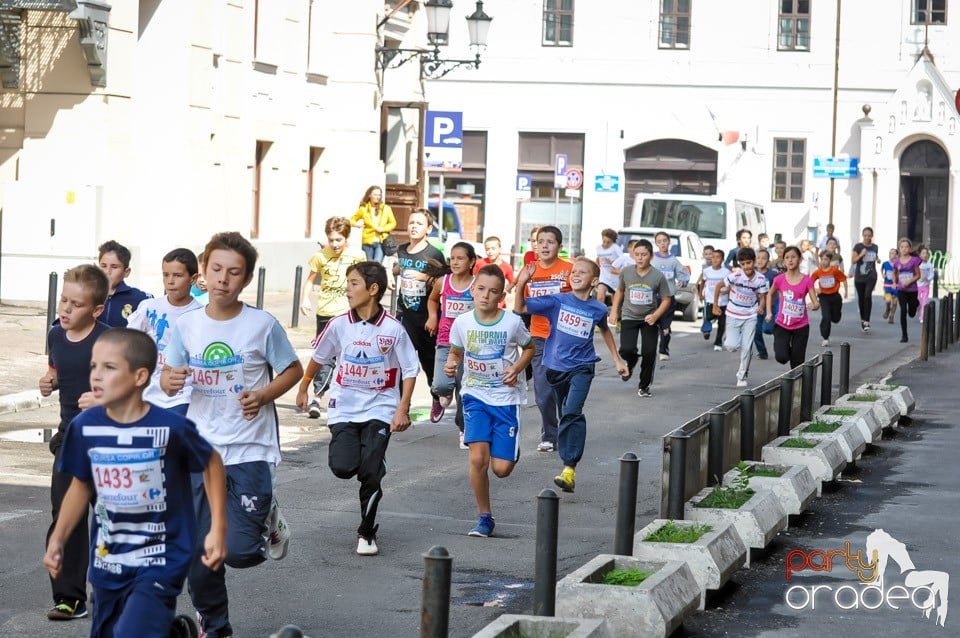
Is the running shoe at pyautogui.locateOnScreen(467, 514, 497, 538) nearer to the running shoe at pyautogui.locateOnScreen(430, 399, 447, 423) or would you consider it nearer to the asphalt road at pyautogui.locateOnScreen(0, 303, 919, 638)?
the asphalt road at pyautogui.locateOnScreen(0, 303, 919, 638)

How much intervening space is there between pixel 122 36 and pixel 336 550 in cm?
1583

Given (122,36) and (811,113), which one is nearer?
(122,36)

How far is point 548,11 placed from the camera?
181 feet

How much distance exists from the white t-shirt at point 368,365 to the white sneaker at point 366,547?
640mm

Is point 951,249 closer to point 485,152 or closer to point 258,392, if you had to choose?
point 485,152

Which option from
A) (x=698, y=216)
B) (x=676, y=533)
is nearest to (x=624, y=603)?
(x=676, y=533)

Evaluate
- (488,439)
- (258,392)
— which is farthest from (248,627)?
(488,439)

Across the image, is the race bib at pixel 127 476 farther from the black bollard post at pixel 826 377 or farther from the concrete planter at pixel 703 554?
the black bollard post at pixel 826 377

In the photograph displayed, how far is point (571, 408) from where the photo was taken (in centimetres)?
1130

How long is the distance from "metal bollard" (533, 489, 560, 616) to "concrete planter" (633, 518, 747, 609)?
1.38 meters

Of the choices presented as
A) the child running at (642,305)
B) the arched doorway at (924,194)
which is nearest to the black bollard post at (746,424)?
the child running at (642,305)

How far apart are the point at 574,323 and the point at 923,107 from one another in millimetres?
42025

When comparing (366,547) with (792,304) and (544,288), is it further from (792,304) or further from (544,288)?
(792,304)

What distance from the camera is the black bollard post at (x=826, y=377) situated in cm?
1441
